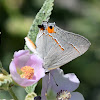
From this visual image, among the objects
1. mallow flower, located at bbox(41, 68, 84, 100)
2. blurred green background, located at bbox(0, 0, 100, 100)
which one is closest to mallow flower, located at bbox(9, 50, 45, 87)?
mallow flower, located at bbox(41, 68, 84, 100)

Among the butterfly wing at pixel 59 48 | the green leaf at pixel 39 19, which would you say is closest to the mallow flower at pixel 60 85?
the butterfly wing at pixel 59 48

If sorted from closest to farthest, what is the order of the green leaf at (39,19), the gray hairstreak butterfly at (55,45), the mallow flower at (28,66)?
the mallow flower at (28,66)
the gray hairstreak butterfly at (55,45)
the green leaf at (39,19)

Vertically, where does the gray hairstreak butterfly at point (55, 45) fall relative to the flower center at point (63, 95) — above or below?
above

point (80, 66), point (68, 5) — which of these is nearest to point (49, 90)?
point (80, 66)

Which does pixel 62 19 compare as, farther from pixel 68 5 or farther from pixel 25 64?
pixel 25 64

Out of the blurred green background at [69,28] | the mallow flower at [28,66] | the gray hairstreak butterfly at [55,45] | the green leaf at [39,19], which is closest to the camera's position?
the mallow flower at [28,66]

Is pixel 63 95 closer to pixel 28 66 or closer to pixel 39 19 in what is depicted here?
pixel 28 66

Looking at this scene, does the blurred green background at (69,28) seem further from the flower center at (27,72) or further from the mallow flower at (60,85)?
the flower center at (27,72)

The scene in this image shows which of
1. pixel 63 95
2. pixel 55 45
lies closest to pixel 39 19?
pixel 55 45
